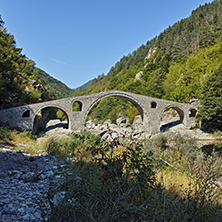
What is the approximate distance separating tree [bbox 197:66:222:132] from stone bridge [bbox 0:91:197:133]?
4.72 m

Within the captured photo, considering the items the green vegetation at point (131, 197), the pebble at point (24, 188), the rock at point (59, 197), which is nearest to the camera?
the green vegetation at point (131, 197)

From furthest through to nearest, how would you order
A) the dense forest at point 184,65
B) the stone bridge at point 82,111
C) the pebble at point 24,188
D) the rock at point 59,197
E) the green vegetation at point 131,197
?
the dense forest at point 184,65
the stone bridge at point 82,111
the rock at point 59,197
the pebble at point 24,188
the green vegetation at point 131,197

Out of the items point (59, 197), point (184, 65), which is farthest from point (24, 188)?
point (184, 65)

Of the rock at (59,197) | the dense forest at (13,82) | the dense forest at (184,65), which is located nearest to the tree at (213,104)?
the dense forest at (184,65)

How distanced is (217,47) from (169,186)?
121ft

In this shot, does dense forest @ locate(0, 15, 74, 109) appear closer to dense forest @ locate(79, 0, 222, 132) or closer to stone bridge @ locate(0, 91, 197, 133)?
stone bridge @ locate(0, 91, 197, 133)

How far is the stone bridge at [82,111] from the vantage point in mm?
15688

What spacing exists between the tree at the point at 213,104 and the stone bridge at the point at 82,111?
15.5 feet

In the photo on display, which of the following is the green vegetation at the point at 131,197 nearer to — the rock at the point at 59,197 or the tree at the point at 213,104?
the rock at the point at 59,197

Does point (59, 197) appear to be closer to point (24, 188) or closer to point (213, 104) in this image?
point (24, 188)

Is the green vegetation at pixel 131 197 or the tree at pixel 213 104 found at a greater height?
the tree at pixel 213 104

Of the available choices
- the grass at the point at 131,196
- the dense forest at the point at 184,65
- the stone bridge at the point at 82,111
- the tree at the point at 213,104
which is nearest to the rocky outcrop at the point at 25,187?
the grass at the point at 131,196

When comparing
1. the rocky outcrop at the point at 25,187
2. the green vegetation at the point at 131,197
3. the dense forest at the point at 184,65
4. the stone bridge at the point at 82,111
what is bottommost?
the rocky outcrop at the point at 25,187

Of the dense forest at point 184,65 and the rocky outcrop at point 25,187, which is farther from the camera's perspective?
the dense forest at point 184,65
